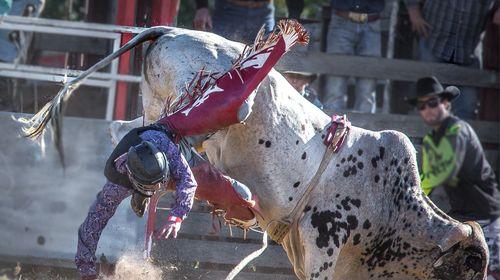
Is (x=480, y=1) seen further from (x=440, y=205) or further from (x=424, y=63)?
(x=440, y=205)

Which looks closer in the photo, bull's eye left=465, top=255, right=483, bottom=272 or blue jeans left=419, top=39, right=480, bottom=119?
bull's eye left=465, top=255, right=483, bottom=272

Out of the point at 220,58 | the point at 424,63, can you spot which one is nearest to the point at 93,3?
the point at 424,63

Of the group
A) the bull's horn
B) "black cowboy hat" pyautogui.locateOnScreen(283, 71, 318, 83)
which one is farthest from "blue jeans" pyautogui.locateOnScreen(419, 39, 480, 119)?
the bull's horn

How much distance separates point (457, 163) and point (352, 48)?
1.72 metres

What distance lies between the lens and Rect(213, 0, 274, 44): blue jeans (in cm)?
857

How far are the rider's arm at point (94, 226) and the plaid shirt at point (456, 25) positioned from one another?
163 inches

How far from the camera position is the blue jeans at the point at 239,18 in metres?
8.57

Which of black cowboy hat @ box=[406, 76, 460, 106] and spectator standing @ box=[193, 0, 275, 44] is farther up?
spectator standing @ box=[193, 0, 275, 44]

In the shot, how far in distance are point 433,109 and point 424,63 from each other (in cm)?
114

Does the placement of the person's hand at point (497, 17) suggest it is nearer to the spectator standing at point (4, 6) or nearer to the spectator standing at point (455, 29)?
the spectator standing at point (455, 29)

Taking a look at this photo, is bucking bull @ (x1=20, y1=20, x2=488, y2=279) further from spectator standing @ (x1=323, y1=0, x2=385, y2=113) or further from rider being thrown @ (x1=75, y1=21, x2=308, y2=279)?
spectator standing @ (x1=323, y1=0, x2=385, y2=113)

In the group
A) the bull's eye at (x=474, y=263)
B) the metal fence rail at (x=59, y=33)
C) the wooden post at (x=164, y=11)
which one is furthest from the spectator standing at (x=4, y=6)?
the bull's eye at (x=474, y=263)

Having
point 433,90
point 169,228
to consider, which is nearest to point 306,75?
point 433,90

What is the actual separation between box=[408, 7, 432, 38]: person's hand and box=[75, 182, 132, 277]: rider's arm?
4.08 metres
